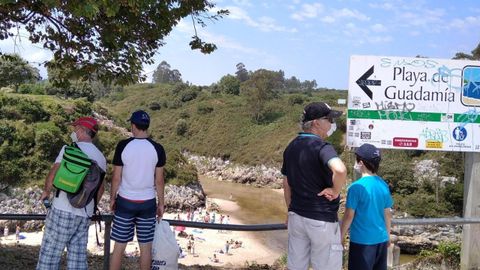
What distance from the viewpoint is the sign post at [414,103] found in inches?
178

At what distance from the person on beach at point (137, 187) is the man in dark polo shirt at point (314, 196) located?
1278mm

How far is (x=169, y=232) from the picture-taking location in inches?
164

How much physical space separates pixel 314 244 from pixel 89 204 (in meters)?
1.97

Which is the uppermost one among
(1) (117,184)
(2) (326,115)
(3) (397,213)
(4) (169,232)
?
(2) (326,115)

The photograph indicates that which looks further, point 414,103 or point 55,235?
point 414,103

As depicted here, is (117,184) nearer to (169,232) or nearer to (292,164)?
(169,232)

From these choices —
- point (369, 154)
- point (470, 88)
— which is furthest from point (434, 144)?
point (369, 154)

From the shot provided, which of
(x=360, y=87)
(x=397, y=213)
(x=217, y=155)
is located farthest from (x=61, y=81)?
(x=217, y=155)

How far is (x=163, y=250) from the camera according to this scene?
4094 mm

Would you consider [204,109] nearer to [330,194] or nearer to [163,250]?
[163,250]

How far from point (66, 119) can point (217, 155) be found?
38.6m

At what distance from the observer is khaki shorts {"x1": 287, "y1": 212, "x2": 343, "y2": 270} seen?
3164 mm

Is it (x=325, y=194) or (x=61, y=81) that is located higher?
(x=61, y=81)

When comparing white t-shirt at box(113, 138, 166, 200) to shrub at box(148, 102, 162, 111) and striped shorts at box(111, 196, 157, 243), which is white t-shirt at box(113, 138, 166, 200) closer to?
striped shorts at box(111, 196, 157, 243)
